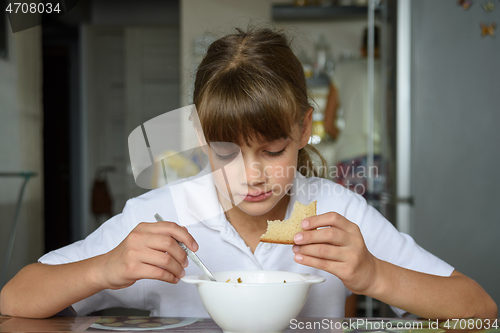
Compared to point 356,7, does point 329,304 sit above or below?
below

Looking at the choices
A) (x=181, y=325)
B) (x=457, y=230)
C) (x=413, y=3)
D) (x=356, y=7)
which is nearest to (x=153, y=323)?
(x=181, y=325)

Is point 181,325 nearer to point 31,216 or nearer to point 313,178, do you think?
point 313,178

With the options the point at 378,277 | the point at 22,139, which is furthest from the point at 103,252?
the point at 22,139

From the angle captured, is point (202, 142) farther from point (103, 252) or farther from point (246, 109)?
point (103, 252)

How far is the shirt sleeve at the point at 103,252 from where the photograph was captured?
84cm

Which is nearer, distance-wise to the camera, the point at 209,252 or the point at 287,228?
the point at 287,228

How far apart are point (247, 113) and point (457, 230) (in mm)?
1123

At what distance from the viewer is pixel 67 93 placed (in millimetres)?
4422

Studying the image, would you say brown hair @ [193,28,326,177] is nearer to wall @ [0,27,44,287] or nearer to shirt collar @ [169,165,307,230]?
shirt collar @ [169,165,307,230]

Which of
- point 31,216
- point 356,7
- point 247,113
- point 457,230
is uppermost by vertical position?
point 356,7

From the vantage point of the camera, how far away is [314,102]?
108 cm

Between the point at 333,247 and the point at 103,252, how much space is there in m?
0.47

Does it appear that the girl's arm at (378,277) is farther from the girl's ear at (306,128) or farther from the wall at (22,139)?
the wall at (22,139)

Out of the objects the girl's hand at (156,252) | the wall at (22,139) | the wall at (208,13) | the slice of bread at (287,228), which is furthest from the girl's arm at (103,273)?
the wall at (208,13)
